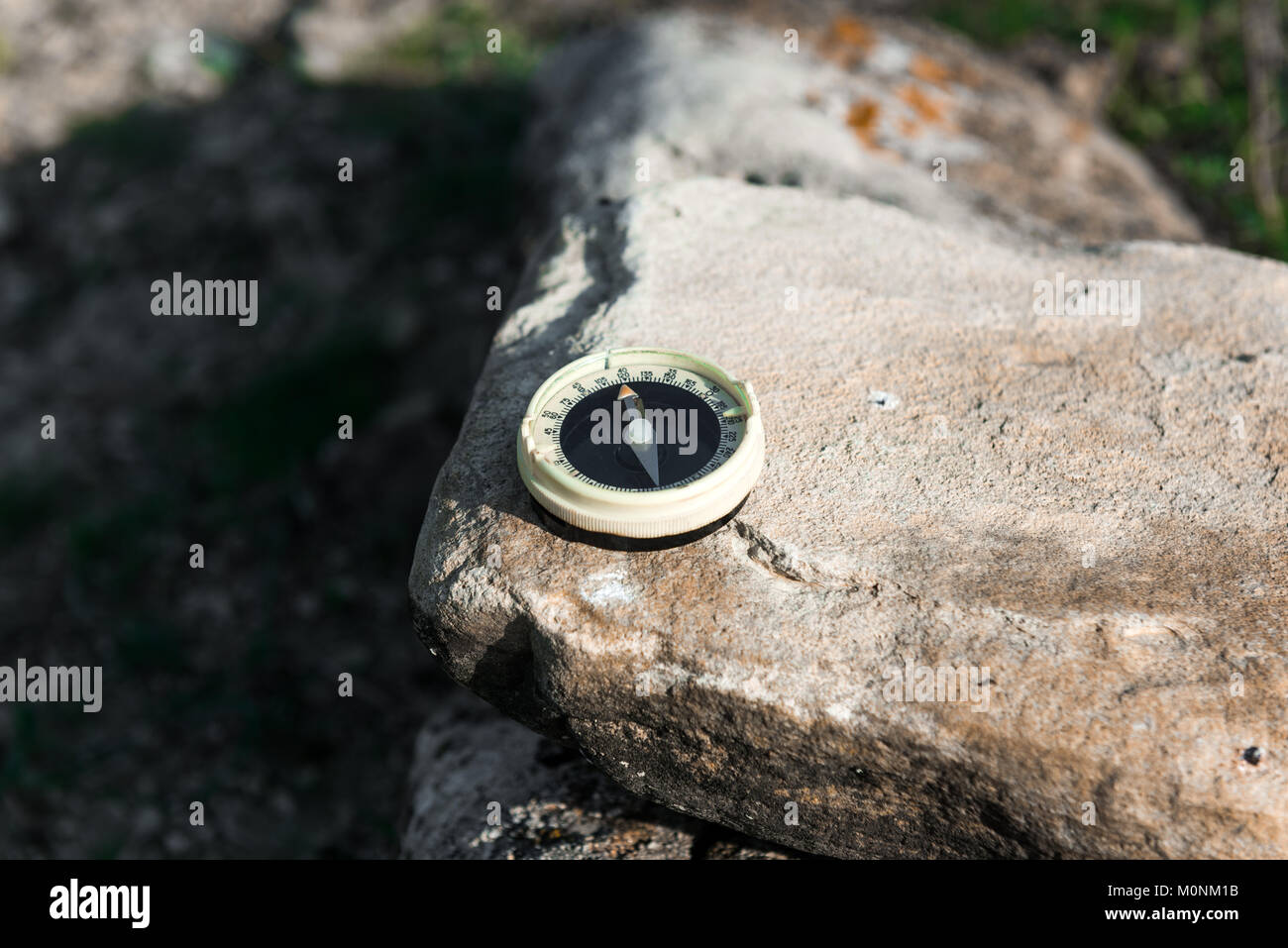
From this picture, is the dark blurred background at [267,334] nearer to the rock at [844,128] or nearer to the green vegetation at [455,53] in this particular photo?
the green vegetation at [455,53]

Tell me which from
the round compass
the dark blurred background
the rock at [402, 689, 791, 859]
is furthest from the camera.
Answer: the dark blurred background

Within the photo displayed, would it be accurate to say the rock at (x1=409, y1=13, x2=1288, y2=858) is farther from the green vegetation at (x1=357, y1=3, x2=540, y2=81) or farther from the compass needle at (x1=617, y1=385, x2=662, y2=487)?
the green vegetation at (x1=357, y1=3, x2=540, y2=81)

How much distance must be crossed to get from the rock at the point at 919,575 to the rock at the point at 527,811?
1.35 ft

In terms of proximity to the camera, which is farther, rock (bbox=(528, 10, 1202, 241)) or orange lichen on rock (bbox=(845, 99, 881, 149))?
orange lichen on rock (bbox=(845, 99, 881, 149))

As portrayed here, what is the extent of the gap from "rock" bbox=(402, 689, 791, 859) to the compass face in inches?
54.0

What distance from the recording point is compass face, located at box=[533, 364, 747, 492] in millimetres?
2941

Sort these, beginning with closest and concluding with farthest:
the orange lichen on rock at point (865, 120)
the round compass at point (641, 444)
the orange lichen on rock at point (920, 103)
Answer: the round compass at point (641, 444) < the orange lichen on rock at point (865, 120) < the orange lichen on rock at point (920, 103)

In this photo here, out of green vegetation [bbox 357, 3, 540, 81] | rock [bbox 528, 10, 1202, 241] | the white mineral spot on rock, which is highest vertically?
green vegetation [bbox 357, 3, 540, 81]

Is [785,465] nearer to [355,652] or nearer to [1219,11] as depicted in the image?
[355,652]

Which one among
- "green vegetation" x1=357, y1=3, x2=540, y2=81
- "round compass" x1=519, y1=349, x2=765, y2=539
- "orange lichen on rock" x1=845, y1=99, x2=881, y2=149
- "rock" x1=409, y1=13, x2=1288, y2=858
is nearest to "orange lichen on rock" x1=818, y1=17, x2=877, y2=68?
"orange lichen on rock" x1=845, y1=99, x2=881, y2=149

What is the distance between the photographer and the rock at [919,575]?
9.11ft

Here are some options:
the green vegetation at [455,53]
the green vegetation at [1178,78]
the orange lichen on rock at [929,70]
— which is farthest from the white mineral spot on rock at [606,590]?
the green vegetation at [455,53]

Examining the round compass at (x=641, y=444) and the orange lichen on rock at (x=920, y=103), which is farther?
the orange lichen on rock at (x=920, y=103)
